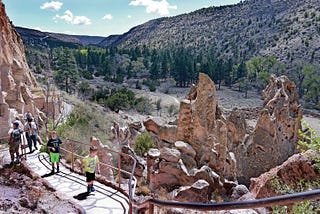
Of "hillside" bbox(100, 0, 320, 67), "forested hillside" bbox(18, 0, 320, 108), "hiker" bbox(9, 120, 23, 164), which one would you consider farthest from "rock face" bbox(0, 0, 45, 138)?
"hillside" bbox(100, 0, 320, 67)

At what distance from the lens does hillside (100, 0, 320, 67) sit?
7650 cm

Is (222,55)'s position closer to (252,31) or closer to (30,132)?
(252,31)

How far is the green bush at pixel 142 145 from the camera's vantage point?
1947 centimetres

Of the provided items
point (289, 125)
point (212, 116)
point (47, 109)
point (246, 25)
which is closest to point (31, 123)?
point (212, 116)

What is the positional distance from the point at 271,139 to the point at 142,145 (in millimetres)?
7284

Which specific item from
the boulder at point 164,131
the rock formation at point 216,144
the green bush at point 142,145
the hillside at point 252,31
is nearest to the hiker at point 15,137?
the rock formation at point 216,144

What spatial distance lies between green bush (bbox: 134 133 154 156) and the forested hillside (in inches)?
1119

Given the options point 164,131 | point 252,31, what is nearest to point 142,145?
point 164,131

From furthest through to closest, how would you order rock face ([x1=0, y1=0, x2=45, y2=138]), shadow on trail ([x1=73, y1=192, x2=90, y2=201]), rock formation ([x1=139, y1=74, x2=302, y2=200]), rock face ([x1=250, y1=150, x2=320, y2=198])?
rock face ([x1=0, y1=0, x2=45, y2=138]) → rock formation ([x1=139, y1=74, x2=302, y2=200]) → rock face ([x1=250, y1=150, x2=320, y2=198]) → shadow on trail ([x1=73, y1=192, x2=90, y2=201])

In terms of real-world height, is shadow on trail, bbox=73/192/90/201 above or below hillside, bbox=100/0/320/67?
below

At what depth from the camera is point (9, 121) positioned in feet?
47.6

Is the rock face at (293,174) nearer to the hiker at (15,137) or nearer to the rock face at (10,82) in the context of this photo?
the hiker at (15,137)

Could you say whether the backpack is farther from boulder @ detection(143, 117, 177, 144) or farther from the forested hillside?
the forested hillside

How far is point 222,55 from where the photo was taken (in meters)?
86.8
